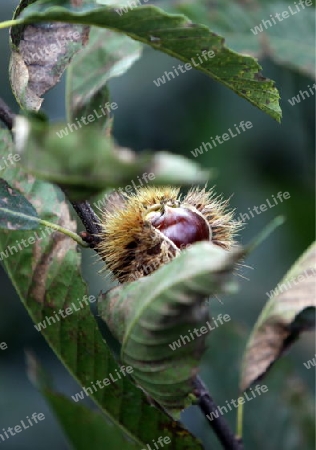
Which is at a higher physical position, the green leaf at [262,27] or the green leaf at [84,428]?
the green leaf at [262,27]

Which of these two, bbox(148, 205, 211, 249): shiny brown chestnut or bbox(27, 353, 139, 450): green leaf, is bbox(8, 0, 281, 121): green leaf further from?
bbox(27, 353, 139, 450): green leaf

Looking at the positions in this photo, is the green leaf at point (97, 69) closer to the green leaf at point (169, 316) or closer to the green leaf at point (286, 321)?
the green leaf at point (169, 316)

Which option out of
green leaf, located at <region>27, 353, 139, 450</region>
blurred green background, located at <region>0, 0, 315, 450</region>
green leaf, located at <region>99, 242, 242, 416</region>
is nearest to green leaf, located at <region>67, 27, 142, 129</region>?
green leaf, located at <region>99, 242, 242, 416</region>

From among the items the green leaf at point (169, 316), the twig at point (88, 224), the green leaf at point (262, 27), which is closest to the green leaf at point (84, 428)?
the green leaf at point (169, 316)

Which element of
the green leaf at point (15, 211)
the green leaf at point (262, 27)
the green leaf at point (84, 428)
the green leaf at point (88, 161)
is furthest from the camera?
the green leaf at point (262, 27)

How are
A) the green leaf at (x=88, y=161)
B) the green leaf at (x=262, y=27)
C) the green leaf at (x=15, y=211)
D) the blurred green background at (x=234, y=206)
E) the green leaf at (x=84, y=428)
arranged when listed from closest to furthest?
the green leaf at (x=88, y=161), the green leaf at (x=84, y=428), the green leaf at (x=15, y=211), the blurred green background at (x=234, y=206), the green leaf at (x=262, y=27)

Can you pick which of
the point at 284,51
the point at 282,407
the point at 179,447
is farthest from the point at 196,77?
the point at 179,447
